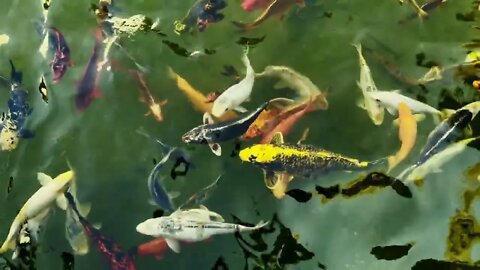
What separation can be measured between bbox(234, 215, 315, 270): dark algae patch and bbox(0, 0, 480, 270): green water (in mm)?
13

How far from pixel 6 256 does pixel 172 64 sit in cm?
47

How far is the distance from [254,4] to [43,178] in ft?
1.64

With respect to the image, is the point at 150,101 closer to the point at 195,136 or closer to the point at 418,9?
the point at 195,136

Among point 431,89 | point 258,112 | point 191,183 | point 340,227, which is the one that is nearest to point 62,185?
point 191,183

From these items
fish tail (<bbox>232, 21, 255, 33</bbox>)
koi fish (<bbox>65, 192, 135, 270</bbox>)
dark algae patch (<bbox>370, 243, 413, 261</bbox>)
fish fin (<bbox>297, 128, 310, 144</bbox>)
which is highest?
fish tail (<bbox>232, 21, 255, 33</bbox>)

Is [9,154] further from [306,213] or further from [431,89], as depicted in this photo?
[431,89]

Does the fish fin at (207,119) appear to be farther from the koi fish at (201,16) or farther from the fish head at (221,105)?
the koi fish at (201,16)

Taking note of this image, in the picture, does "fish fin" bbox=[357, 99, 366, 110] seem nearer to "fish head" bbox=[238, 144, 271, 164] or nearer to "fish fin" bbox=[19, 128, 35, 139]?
"fish head" bbox=[238, 144, 271, 164]

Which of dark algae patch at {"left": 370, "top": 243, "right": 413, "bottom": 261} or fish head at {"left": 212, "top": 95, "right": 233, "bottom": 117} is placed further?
fish head at {"left": 212, "top": 95, "right": 233, "bottom": 117}

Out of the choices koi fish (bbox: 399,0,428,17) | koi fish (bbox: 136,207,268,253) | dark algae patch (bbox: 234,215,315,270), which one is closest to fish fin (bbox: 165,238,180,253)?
koi fish (bbox: 136,207,268,253)

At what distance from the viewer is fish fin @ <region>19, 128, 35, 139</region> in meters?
1.26

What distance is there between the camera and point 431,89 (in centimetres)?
109

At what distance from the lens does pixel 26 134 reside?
4.15 ft

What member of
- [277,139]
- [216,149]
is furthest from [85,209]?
[277,139]
